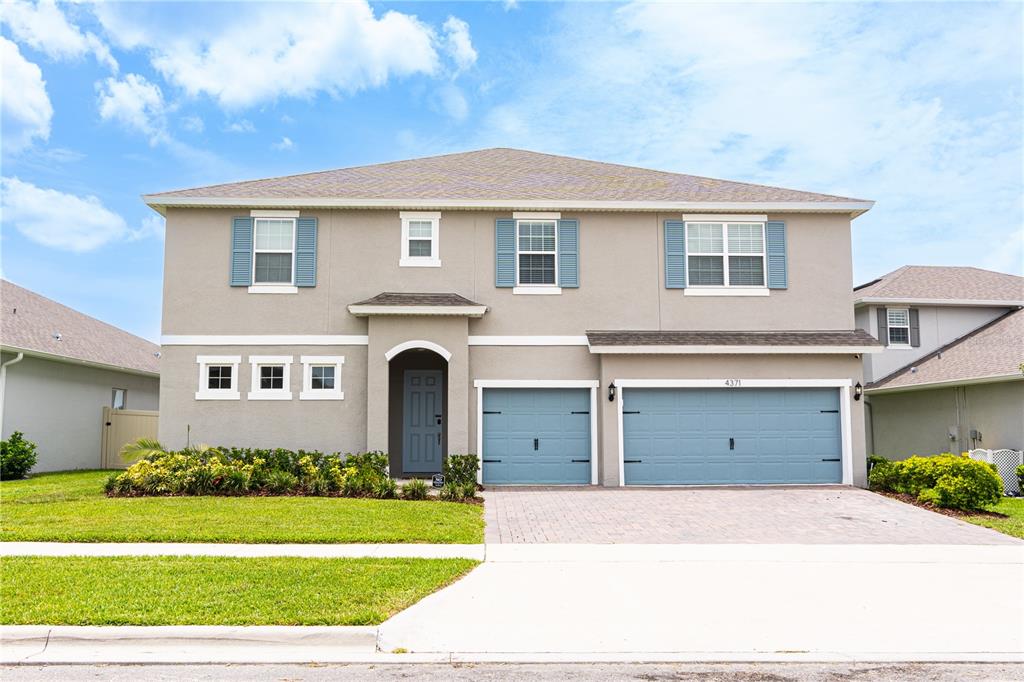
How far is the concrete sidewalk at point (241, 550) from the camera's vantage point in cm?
973

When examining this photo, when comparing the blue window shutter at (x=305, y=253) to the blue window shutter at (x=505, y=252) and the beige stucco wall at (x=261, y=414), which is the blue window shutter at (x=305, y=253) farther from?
the blue window shutter at (x=505, y=252)

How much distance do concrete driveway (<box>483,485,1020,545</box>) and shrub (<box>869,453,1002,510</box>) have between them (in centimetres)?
54

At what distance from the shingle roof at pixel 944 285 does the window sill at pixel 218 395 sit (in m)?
16.8

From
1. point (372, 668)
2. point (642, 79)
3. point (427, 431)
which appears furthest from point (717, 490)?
point (372, 668)

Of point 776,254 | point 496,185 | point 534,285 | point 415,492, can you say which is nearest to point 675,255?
point 776,254

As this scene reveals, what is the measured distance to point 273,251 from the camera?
18.3 meters

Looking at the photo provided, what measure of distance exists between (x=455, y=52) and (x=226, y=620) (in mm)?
14252

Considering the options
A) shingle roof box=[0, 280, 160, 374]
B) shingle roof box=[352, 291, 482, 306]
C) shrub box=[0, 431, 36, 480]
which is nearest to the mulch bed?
shingle roof box=[352, 291, 482, 306]

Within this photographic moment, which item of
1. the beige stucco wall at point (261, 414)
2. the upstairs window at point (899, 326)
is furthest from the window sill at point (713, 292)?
the beige stucco wall at point (261, 414)

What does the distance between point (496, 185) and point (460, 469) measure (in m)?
7.11

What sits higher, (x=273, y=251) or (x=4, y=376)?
(x=273, y=251)

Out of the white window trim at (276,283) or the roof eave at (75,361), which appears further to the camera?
the roof eave at (75,361)

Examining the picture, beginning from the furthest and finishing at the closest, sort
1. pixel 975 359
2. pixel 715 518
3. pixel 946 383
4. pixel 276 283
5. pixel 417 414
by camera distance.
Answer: pixel 975 359 < pixel 417 414 < pixel 946 383 < pixel 276 283 < pixel 715 518

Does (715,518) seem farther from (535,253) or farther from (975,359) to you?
(975,359)
